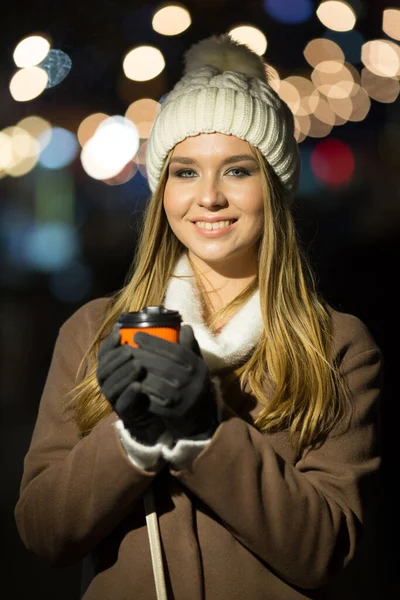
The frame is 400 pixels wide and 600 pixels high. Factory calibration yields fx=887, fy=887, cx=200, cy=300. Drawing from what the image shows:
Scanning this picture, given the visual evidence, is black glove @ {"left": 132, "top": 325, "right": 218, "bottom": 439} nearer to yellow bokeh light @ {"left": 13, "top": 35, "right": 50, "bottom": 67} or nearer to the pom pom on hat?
the pom pom on hat

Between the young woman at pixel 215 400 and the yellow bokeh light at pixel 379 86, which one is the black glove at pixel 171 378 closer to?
the young woman at pixel 215 400

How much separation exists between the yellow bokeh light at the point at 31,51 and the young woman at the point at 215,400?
1218mm

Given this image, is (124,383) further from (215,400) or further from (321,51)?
(321,51)

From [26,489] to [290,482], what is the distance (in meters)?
0.52

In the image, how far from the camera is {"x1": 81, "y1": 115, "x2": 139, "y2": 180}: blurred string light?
15.8ft

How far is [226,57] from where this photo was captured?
2.01 m

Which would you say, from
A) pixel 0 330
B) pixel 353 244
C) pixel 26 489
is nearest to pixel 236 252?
pixel 26 489

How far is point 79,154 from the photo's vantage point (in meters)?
5.32

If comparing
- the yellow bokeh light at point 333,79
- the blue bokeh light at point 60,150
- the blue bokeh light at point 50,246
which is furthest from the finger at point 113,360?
the yellow bokeh light at point 333,79

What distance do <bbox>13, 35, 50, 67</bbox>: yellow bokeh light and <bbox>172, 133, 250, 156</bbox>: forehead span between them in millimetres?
1429

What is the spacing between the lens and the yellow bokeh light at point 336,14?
4.06m

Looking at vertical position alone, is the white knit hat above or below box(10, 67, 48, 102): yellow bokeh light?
below

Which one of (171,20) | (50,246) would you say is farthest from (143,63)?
(50,246)

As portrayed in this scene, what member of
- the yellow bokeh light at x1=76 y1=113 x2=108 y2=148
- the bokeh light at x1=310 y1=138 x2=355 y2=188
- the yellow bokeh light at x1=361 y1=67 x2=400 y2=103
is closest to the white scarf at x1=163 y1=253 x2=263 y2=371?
the yellow bokeh light at x1=76 y1=113 x2=108 y2=148
